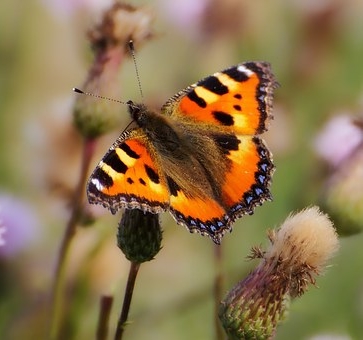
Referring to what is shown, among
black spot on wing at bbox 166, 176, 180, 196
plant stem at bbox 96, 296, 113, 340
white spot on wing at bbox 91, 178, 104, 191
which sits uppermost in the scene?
black spot on wing at bbox 166, 176, 180, 196

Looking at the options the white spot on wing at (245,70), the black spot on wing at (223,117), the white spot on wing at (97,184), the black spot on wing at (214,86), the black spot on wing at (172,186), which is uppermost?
the white spot on wing at (245,70)

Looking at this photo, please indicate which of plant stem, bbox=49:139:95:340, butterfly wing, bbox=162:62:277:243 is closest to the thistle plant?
plant stem, bbox=49:139:95:340

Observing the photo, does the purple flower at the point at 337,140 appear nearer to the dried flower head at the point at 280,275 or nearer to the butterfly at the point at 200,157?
the butterfly at the point at 200,157

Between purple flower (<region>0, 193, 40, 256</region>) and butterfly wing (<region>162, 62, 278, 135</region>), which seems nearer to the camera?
butterfly wing (<region>162, 62, 278, 135</region>)

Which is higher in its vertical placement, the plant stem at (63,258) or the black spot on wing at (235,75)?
the black spot on wing at (235,75)

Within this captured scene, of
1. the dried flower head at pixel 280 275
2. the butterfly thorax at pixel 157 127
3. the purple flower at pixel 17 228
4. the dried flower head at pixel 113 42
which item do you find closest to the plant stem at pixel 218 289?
the dried flower head at pixel 280 275

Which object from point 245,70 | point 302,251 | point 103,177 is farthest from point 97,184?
point 245,70

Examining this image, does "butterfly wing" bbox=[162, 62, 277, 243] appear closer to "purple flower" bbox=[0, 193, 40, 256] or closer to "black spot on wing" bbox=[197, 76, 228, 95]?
"black spot on wing" bbox=[197, 76, 228, 95]

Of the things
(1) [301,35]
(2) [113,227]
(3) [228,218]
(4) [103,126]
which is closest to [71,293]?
(2) [113,227]
